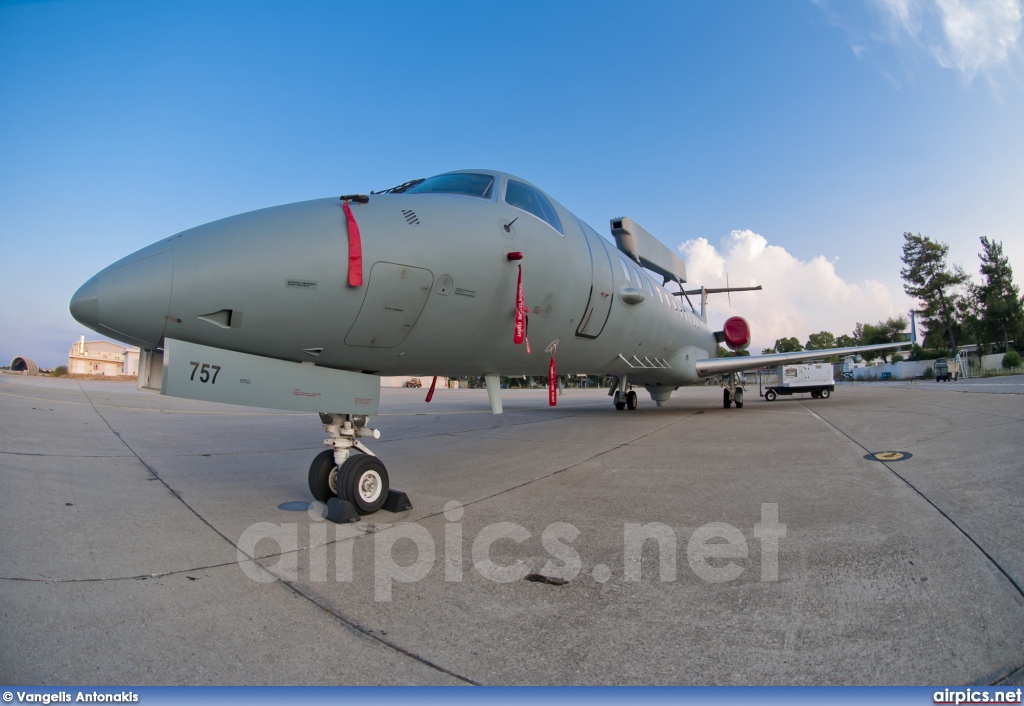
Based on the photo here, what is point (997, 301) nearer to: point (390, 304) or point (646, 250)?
point (646, 250)

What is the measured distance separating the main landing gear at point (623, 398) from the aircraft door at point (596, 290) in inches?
340

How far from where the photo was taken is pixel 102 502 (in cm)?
387

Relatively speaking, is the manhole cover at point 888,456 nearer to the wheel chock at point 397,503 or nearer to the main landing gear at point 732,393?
the wheel chock at point 397,503

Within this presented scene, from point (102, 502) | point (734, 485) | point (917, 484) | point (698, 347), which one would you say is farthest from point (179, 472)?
point (698, 347)

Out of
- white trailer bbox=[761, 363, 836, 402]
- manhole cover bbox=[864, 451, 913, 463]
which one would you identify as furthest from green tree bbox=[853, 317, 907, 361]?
manhole cover bbox=[864, 451, 913, 463]

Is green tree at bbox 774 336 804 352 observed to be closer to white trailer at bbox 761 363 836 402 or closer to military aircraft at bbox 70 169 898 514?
white trailer at bbox 761 363 836 402

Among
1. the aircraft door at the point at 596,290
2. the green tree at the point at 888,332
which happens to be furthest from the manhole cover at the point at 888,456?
the green tree at the point at 888,332

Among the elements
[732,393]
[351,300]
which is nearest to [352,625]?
[351,300]

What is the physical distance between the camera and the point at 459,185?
14.8 ft

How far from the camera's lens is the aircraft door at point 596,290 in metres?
5.82

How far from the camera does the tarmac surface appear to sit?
1697 mm

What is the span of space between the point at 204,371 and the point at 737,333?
15760 mm

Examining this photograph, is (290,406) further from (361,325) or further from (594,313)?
(594,313)

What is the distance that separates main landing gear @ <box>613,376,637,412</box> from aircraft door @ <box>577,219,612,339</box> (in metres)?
8.64
